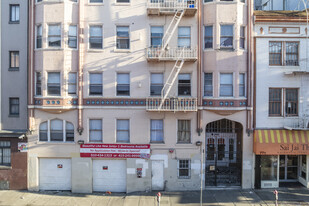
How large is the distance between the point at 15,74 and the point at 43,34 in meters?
3.45

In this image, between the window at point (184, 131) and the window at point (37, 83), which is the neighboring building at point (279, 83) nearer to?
the window at point (184, 131)

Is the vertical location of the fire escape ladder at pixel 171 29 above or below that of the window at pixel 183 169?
above

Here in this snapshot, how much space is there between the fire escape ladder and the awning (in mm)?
8563

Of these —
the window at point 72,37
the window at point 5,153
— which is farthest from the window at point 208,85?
the window at point 5,153

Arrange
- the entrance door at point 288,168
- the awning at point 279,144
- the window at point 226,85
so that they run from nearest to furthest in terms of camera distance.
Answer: the awning at point 279,144
the window at point 226,85
the entrance door at point 288,168

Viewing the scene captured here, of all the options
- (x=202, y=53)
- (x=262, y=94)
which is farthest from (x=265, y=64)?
(x=202, y=53)

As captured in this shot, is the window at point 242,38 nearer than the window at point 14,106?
Yes

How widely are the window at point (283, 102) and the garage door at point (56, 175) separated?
48.0ft

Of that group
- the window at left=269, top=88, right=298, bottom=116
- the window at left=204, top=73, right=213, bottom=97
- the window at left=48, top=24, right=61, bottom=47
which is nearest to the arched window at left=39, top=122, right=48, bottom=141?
the window at left=48, top=24, right=61, bottom=47

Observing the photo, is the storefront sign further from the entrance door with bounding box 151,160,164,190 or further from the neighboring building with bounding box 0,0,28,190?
the neighboring building with bounding box 0,0,28,190

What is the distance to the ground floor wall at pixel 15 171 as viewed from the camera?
755 inches

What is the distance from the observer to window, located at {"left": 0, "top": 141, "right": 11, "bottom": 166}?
1942 centimetres

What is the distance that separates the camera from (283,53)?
19.3m

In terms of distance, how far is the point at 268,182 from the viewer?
1931cm
